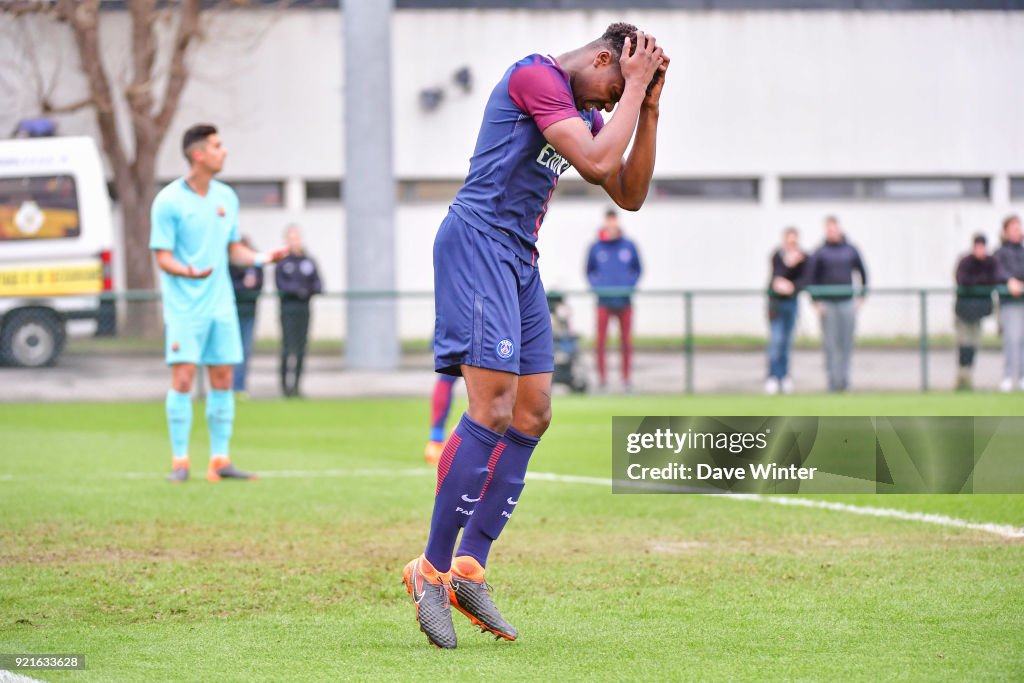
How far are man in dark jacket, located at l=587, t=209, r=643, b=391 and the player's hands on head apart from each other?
13.4 metres

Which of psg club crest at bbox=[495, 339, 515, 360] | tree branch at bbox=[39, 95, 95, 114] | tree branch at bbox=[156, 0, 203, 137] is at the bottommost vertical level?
psg club crest at bbox=[495, 339, 515, 360]

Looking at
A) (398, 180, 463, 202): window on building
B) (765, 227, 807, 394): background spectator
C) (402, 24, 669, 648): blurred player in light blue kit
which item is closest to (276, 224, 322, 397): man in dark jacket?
(765, 227, 807, 394): background spectator

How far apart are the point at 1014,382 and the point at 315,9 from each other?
15713 mm

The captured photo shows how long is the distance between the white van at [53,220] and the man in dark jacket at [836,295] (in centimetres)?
994

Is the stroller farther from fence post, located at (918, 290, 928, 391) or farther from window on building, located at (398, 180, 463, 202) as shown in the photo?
window on building, located at (398, 180, 463, 202)

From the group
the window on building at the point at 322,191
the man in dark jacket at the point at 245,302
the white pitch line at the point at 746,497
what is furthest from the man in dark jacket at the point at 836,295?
the window on building at the point at 322,191

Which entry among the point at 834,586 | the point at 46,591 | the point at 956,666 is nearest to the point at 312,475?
the point at 46,591

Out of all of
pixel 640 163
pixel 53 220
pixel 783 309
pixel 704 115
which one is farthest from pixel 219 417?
pixel 704 115

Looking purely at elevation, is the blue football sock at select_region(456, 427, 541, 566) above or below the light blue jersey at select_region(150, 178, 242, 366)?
below

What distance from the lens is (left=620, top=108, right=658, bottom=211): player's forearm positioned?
5.06 m

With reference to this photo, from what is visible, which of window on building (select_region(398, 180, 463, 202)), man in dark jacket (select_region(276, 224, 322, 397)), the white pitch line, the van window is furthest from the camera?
window on building (select_region(398, 180, 463, 202))

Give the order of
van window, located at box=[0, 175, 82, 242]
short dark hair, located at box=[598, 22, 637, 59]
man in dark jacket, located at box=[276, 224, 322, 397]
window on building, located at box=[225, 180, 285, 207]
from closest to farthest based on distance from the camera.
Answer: short dark hair, located at box=[598, 22, 637, 59] < man in dark jacket, located at box=[276, 224, 322, 397] < van window, located at box=[0, 175, 82, 242] < window on building, located at box=[225, 180, 285, 207]

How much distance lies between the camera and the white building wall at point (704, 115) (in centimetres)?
2819

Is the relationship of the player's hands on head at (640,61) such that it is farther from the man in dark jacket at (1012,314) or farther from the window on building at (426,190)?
the window on building at (426,190)
